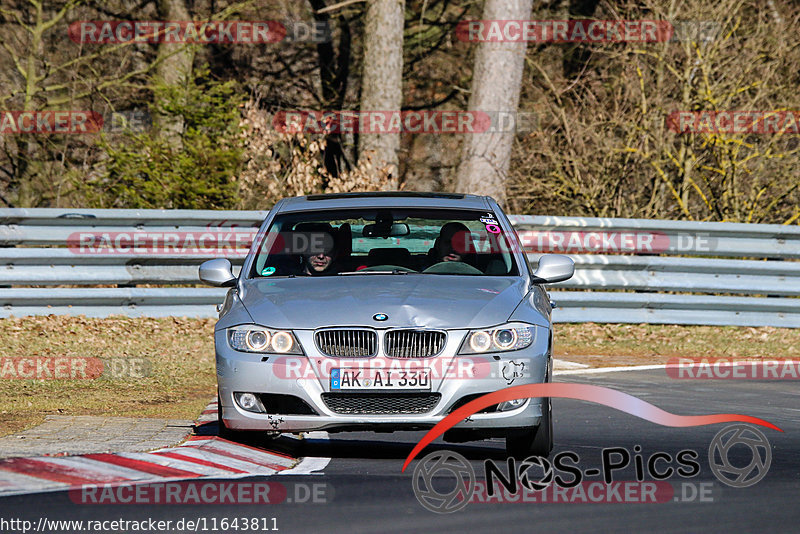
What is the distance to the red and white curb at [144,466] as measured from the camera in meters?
6.55

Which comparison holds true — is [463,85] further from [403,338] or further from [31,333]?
[403,338]

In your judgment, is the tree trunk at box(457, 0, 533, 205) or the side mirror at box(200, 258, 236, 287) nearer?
the side mirror at box(200, 258, 236, 287)

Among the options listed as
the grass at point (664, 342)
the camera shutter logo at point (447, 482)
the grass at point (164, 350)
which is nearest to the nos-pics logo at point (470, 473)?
the camera shutter logo at point (447, 482)

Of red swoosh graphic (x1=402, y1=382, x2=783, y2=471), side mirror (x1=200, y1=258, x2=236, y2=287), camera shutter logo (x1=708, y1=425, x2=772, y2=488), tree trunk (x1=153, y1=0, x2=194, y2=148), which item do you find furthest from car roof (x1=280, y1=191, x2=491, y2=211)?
tree trunk (x1=153, y1=0, x2=194, y2=148)

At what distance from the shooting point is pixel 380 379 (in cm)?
715

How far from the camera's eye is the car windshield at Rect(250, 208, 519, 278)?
8.42 metres

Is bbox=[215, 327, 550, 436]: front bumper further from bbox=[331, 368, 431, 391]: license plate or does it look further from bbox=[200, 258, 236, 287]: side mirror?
bbox=[200, 258, 236, 287]: side mirror

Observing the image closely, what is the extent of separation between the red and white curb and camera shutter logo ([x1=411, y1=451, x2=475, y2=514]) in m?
0.65

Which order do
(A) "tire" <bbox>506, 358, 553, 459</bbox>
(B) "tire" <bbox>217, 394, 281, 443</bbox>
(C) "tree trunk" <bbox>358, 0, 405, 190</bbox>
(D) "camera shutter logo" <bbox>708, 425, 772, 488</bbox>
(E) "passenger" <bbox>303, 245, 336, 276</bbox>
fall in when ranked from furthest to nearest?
(C) "tree trunk" <bbox>358, 0, 405, 190</bbox>, (E) "passenger" <bbox>303, 245, 336, 276</bbox>, (B) "tire" <bbox>217, 394, 281, 443</bbox>, (A) "tire" <bbox>506, 358, 553, 459</bbox>, (D) "camera shutter logo" <bbox>708, 425, 772, 488</bbox>

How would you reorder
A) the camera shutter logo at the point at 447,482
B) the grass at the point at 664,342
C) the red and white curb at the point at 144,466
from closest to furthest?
the camera shutter logo at the point at 447,482
the red and white curb at the point at 144,466
the grass at the point at 664,342

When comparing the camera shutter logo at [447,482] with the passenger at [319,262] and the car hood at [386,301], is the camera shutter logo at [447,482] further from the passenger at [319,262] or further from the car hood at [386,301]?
the passenger at [319,262]

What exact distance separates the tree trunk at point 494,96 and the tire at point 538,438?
1281 centimetres

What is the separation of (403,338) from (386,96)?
48.5 feet

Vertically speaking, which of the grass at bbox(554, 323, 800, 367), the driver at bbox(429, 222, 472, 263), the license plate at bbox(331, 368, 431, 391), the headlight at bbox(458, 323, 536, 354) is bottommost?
the grass at bbox(554, 323, 800, 367)
